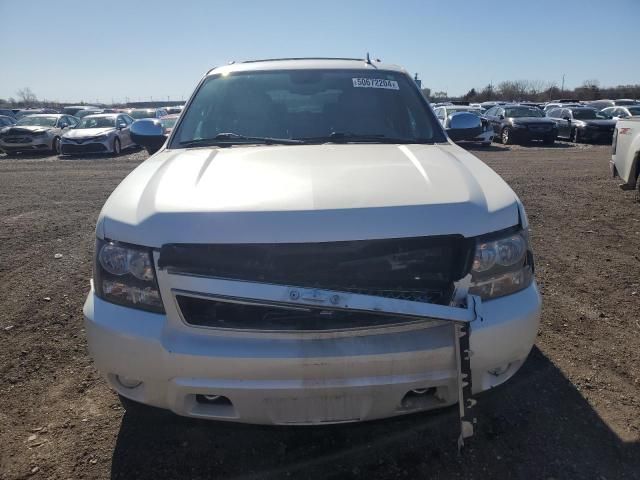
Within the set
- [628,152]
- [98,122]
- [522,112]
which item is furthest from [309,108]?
[522,112]

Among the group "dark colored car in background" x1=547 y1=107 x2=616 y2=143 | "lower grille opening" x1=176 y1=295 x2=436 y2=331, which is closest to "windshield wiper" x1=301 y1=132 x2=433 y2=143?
"lower grille opening" x1=176 y1=295 x2=436 y2=331

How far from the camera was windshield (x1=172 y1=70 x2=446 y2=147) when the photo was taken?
3295mm

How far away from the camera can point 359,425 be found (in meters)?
2.25

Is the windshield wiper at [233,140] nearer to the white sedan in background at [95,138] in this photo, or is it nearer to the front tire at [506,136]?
the white sedan in background at [95,138]

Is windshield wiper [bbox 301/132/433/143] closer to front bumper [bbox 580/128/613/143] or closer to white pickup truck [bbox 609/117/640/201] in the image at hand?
white pickup truck [bbox 609/117/640/201]

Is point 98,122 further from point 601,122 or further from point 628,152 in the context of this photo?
point 601,122

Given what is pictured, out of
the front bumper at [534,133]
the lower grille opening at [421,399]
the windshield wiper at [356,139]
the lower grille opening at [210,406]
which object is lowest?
the front bumper at [534,133]

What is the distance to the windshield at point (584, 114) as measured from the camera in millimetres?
21094

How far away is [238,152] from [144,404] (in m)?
1.49

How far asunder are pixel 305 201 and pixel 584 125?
2171 centimetres

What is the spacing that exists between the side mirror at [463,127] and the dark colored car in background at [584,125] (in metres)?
18.9

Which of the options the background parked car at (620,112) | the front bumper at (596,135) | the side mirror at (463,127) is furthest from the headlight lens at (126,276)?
the background parked car at (620,112)

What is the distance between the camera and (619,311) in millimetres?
3771

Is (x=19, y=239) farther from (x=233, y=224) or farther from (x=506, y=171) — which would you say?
(x=506, y=171)
